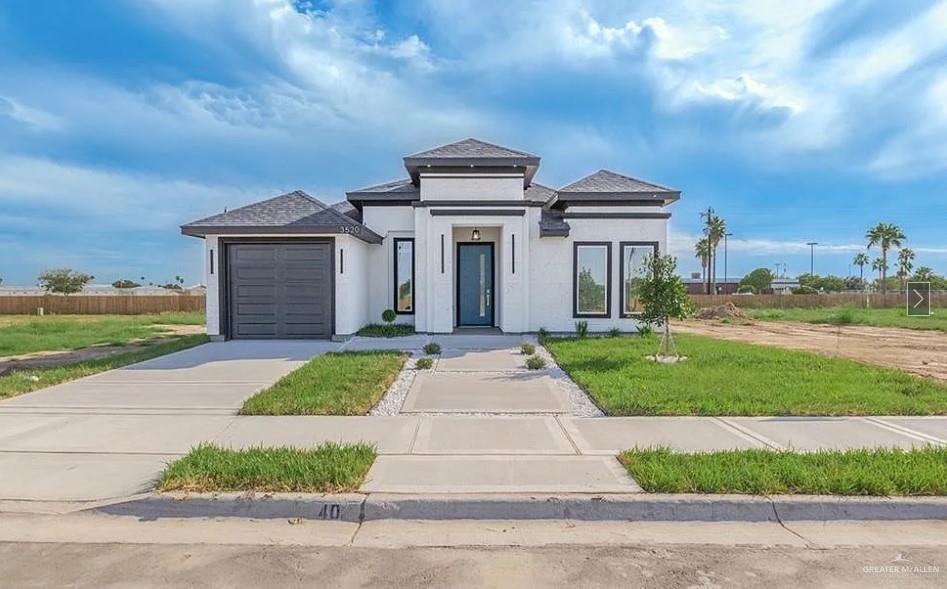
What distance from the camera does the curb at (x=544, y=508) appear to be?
13.4 ft

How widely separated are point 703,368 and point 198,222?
12370 mm

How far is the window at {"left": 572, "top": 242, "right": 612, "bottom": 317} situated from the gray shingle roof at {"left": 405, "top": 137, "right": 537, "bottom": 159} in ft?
10.8

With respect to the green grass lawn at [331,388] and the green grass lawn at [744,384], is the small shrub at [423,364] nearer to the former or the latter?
the green grass lawn at [331,388]

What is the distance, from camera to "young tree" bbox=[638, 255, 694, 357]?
10695 mm

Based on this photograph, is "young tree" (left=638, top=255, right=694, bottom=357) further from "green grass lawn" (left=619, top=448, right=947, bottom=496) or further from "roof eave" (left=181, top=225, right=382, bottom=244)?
"roof eave" (left=181, top=225, right=382, bottom=244)

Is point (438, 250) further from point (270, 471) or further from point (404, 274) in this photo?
point (270, 471)

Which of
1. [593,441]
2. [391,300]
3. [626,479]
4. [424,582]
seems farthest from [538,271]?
[424,582]

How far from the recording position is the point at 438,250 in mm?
15141

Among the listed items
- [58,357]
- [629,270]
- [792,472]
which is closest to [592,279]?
[629,270]

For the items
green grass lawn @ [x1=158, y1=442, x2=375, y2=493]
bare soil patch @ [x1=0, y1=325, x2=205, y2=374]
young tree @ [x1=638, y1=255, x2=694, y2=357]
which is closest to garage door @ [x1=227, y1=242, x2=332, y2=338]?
bare soil patch @ [x1=0, y1=325, x2=205, y2=374]

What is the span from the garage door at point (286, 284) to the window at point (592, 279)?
712 centimetres

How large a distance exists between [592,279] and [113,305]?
37.1 meters

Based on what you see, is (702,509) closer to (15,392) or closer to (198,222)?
(15,392)

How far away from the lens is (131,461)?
5133mm
